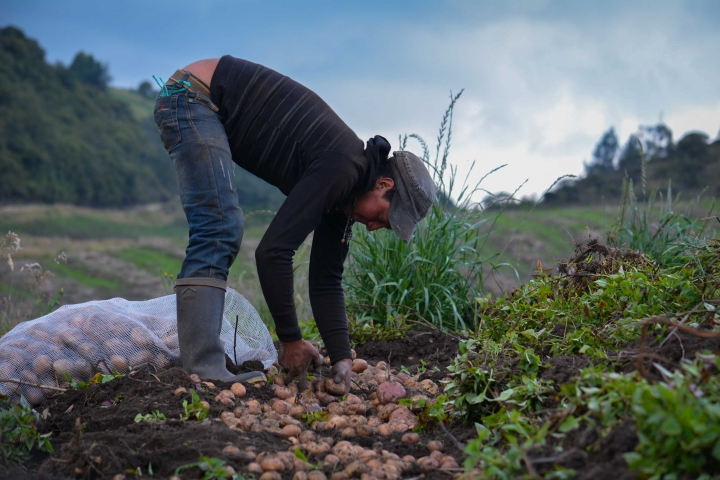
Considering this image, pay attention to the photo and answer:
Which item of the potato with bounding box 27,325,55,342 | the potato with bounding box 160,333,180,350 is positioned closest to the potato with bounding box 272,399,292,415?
the potato with bounding box 160,333,180,350

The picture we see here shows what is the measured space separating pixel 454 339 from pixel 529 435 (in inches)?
77.6

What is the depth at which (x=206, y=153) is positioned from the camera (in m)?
2.77

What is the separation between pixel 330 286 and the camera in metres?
3.12

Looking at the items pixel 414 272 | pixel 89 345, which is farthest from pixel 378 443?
pixel 414 272

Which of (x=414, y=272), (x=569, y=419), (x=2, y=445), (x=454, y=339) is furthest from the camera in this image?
(x=414, y=272)

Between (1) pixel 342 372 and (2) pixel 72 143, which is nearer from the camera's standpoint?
(1) pixel 342 372

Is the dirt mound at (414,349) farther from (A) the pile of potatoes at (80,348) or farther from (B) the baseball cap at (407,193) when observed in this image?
(A) the pile of potatoes at (80,348)

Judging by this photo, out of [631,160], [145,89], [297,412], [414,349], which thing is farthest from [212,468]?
[145,89]

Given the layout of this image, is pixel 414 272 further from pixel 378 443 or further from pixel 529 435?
pixel 529 435

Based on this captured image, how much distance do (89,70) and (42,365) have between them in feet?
93.3

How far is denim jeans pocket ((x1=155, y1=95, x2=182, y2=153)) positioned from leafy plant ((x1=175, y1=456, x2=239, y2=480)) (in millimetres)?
1464

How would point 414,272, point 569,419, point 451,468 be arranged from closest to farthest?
point 569,419 < point 451,468 < point 414,272

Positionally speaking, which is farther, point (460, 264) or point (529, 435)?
point (460, 264)

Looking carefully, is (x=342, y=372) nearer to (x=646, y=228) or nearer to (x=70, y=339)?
(x=70, y=339)
